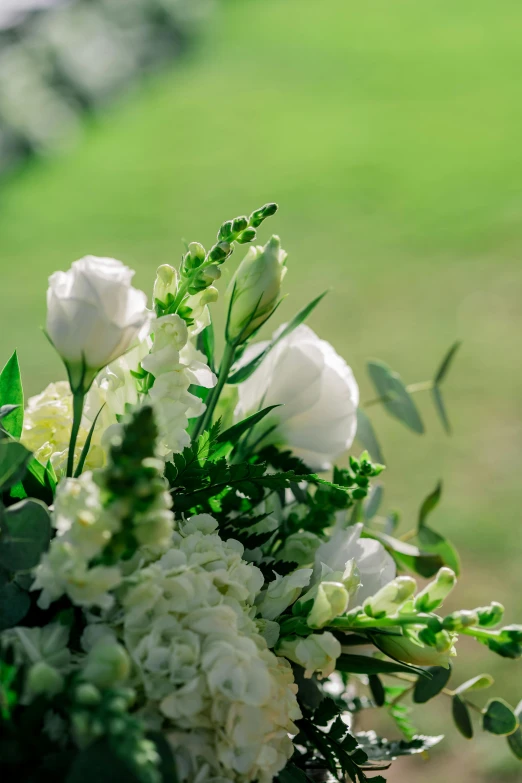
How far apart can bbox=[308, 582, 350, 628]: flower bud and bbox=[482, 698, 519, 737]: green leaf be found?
0.22 m

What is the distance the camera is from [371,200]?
470 centimetres

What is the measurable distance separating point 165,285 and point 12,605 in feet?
0.59

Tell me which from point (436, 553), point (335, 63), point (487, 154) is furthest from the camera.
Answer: point (335, 63)

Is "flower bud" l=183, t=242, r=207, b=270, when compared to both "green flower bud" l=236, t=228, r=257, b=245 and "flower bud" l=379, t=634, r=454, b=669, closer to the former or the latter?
"green flower bud" l=236, t=228, r=257, b=245

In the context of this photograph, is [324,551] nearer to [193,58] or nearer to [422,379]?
[422,379]

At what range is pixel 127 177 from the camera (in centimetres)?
517

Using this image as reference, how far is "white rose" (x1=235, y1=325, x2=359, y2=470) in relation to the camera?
552 millimetres

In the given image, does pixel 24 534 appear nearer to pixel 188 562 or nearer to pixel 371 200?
pixel 188 562

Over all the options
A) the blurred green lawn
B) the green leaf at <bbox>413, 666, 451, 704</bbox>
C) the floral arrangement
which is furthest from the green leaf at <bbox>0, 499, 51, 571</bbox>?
the blurred green lawn

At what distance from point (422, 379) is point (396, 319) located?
0.60 metres

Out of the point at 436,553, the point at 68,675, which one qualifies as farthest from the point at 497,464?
the point at 68,675

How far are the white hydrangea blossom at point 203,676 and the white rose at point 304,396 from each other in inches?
6.6

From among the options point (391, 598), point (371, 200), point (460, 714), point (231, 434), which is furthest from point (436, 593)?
point (371, 200)

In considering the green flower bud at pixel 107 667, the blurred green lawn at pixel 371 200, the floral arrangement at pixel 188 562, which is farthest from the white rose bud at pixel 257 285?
the blurred green lawn at pixel 371 200
